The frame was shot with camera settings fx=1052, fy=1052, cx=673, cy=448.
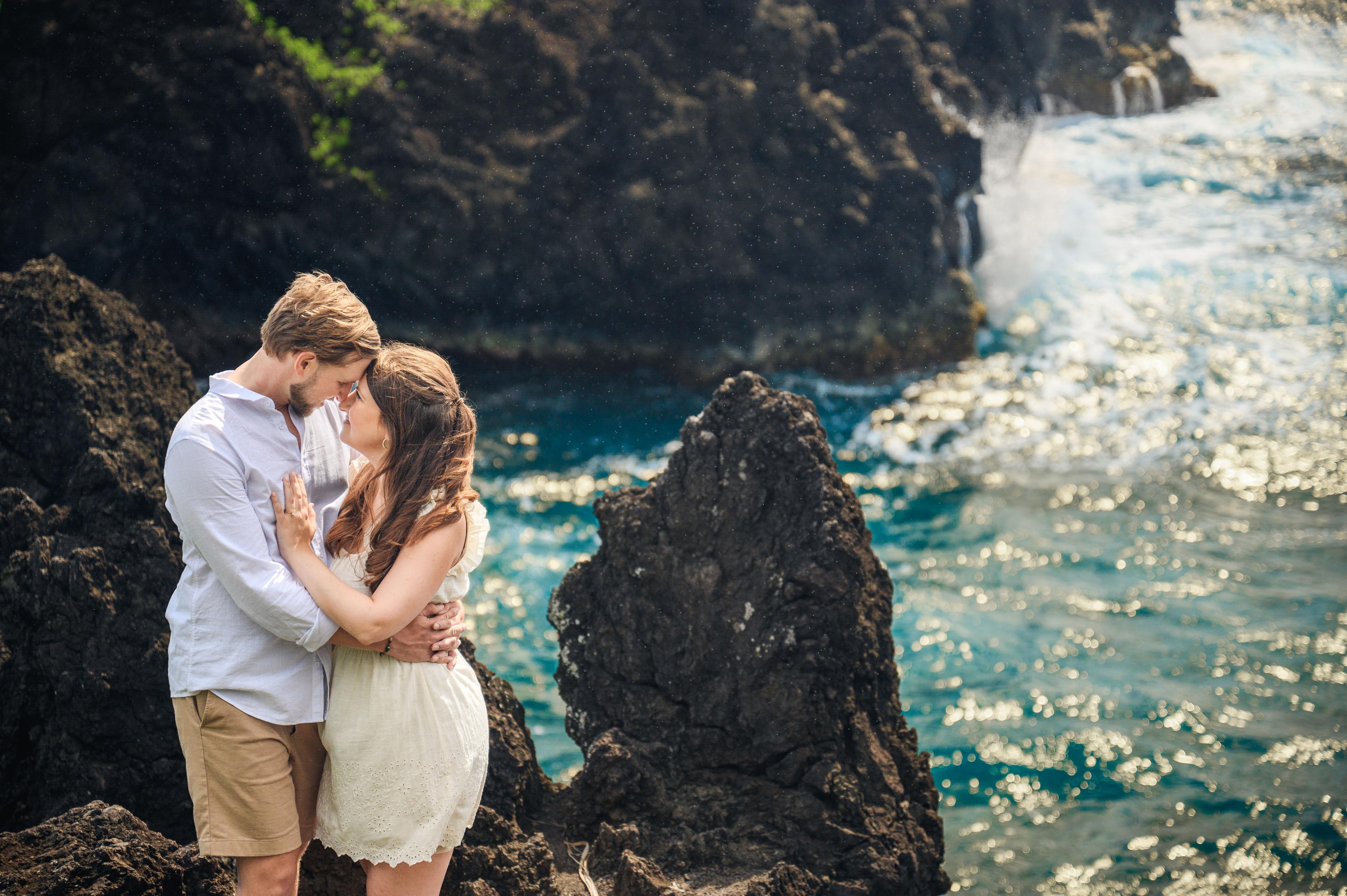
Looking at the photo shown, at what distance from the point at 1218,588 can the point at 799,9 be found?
11.0 meters

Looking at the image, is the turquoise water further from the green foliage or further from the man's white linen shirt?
the man's white linen shirt

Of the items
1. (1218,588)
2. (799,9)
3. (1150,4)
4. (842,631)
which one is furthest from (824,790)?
(1150,4)

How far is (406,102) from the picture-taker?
1559 centimetres

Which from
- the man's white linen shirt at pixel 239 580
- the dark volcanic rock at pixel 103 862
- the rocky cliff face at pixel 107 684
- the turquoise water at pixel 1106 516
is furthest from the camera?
the turquoise water at pixel 1106 516

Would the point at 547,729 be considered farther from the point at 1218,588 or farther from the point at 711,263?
the point at 711,263

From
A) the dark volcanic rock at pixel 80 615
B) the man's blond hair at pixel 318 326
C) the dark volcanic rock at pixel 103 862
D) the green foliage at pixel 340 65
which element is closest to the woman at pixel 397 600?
the man's blond hair at pixel 318 326

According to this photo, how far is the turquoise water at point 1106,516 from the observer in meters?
8.33

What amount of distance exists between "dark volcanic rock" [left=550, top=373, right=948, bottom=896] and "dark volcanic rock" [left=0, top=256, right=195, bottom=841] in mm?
2065

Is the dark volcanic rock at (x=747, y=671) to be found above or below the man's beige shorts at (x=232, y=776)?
below

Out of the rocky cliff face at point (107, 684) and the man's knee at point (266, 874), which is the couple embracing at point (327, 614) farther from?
the rocky cliff face at point (107, 684)

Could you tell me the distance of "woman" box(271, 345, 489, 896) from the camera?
136 inches

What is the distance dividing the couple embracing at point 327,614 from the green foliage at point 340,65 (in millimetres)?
12550

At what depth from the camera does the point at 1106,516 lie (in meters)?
12.8

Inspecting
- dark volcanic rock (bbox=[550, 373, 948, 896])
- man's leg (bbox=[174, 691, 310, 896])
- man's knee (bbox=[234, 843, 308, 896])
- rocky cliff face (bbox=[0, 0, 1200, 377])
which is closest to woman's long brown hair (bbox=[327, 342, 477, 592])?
man's leg (bbox=[174, 691, 310, 896])
